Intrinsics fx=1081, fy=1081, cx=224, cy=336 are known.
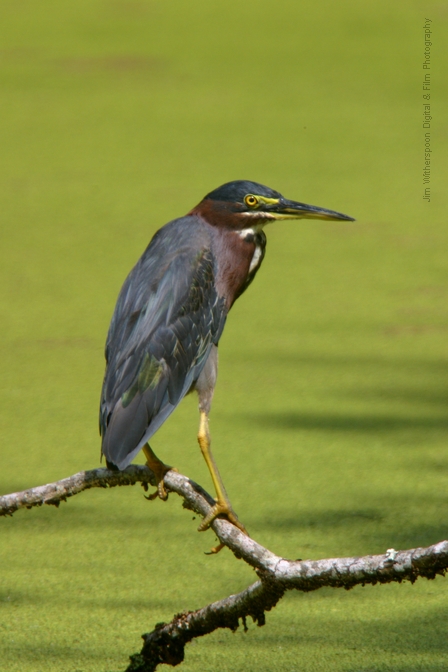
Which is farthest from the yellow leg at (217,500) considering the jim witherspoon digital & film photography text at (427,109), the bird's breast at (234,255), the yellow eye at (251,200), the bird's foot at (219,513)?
the jim witherspoon digital & film photography text at (427,109)

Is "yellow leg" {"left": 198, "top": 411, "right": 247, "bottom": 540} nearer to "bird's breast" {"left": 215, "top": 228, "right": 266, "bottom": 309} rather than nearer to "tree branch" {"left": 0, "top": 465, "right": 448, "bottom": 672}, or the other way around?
"tree branch" {"left": 0, "top": 465, "right": 448, "bottom": 672}

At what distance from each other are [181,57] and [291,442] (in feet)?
9.90

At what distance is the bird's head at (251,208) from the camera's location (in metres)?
1.68

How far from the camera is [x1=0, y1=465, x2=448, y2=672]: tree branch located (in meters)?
1.13

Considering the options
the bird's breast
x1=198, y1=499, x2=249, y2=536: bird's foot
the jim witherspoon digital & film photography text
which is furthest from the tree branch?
the jim witherspoon digital & film photography text

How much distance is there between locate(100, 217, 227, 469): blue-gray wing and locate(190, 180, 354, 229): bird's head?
0.14 ft

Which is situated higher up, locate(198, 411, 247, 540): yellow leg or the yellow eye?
the yellow eye

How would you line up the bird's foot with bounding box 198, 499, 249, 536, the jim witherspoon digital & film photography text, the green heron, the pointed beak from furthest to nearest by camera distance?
the jim witherspoon digital & film photography text, the pointed beak, the green heron, the bird's foot with bounding box 198, 499, 249, 536

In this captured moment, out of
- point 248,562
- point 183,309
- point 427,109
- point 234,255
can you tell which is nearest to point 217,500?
point 248,562

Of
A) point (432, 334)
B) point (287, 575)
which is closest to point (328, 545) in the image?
point (287, 575)

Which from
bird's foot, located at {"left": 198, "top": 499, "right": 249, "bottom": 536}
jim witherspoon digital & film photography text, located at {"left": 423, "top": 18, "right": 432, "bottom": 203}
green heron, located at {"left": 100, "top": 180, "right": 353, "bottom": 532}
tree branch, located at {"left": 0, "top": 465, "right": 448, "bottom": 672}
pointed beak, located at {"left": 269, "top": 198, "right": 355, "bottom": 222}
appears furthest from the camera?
jim witherspoon digital & film photography text, located at {"left": 423, "top": 18, "right": 432, "bottom": 203}

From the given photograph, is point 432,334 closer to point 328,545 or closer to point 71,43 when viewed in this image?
point 328,545

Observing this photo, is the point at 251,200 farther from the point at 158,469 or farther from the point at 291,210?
the point at 158,469

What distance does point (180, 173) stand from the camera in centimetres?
397
